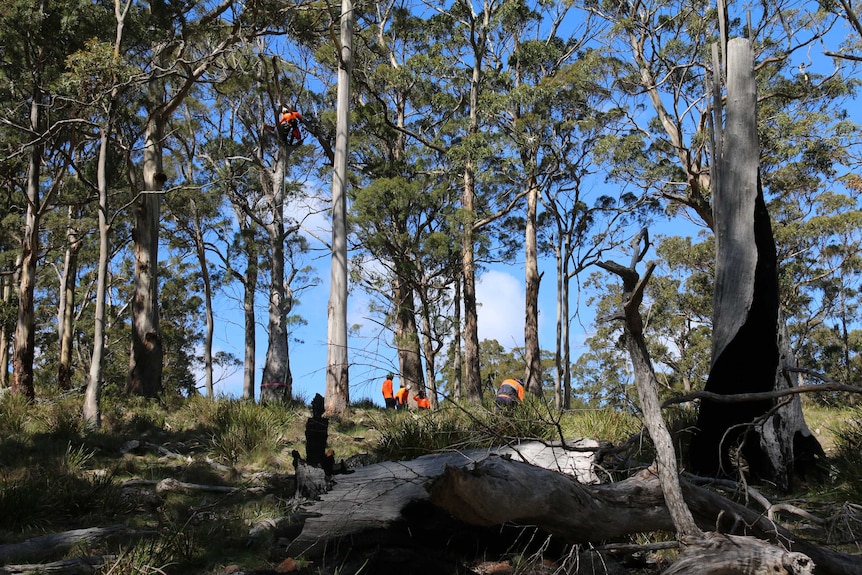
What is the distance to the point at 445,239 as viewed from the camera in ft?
60.7

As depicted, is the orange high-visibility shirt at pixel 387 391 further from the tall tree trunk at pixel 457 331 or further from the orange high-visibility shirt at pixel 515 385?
the orange high-visibility shirt at pixel 515 385

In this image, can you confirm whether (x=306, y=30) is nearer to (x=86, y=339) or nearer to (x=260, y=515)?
(x=260, y=515)

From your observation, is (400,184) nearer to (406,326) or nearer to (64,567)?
(406,326)

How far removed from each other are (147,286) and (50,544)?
34.0 ft

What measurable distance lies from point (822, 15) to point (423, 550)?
17.7 metres

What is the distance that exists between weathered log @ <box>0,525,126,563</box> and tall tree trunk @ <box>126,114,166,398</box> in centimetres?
912

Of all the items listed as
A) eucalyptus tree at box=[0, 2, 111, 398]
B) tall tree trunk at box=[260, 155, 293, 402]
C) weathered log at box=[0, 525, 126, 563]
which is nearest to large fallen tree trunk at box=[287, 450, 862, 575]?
weathered log at box=[0, 525, 126, 563]

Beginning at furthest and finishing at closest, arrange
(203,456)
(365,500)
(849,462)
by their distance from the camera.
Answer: (203,456), (849,462), (365,500)

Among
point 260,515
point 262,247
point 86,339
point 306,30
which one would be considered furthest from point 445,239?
point 86,339

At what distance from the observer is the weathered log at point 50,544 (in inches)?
161

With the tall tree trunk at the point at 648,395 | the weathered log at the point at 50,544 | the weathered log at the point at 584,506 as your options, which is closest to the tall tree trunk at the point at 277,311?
the weathered log at the point at 50,544

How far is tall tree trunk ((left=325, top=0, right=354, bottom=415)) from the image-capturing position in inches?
463

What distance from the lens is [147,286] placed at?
45.6 feet

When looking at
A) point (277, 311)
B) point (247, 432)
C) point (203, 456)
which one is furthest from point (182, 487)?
point (277, 311)
